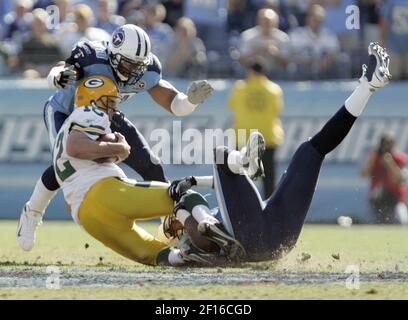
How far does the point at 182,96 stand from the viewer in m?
8.61

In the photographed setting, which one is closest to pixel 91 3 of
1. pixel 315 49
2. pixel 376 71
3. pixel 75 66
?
pixel 315 49

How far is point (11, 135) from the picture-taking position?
13.7m

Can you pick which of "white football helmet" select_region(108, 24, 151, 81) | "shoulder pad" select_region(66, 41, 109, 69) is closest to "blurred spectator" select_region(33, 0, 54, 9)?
"shoulder pad" select_region(66, 41, 109, 69)

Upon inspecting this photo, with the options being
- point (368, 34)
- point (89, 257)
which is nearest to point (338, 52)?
point (368, 34)

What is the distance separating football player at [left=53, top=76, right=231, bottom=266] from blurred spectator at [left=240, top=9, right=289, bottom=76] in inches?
253

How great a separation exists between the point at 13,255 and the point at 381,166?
248 inches

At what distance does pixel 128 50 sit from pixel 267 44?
6196 millimetres

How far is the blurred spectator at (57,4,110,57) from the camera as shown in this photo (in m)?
13.3

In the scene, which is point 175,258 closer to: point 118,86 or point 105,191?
point 105,191

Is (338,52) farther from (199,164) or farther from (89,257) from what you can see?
(89,257)

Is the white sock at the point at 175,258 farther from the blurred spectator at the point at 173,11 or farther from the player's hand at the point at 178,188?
the blurred spectator at the point at 173,11

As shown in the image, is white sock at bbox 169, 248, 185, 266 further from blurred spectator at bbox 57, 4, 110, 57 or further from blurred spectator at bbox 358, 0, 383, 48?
blurred spectator at bbox 358, 0, 383, 48

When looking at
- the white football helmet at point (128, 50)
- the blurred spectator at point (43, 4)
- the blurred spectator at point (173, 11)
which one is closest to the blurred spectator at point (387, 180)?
the blurred spectator at point (173, 11)
